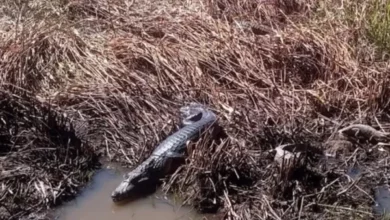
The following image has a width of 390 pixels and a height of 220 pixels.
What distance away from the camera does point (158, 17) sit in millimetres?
7340

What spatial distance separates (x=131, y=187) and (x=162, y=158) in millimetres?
302

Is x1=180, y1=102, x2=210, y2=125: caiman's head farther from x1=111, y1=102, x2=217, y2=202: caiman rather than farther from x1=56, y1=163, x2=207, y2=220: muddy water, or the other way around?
x1=56, y1=163, x2=207, y2=220: muddy water

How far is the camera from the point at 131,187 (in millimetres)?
5129

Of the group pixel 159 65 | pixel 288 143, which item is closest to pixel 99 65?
pixel 159 65

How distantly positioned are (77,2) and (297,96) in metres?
2.67

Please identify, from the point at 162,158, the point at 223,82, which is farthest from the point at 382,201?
the point at 223,82

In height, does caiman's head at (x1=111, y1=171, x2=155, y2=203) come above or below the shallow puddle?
above

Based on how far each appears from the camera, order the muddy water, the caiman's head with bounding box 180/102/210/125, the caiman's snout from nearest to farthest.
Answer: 1. the muddy water
2. the caiman's snout
3. the caiman's head with bounding box 180/102/210/125

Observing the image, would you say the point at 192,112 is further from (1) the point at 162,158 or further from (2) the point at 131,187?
(2) the point at 131,187

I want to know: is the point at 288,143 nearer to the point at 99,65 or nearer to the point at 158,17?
the point at 99,65

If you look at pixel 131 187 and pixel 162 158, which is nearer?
pixel 131 187

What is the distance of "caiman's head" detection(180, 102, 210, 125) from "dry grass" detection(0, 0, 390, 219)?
0.27 feet

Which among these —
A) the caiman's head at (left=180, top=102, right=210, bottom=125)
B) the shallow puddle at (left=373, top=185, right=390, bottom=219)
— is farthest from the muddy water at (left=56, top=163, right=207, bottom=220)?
the shallow puddle at (left=373, top=185, right=390, bottom=219)

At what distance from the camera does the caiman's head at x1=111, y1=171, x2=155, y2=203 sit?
16.8 ft
